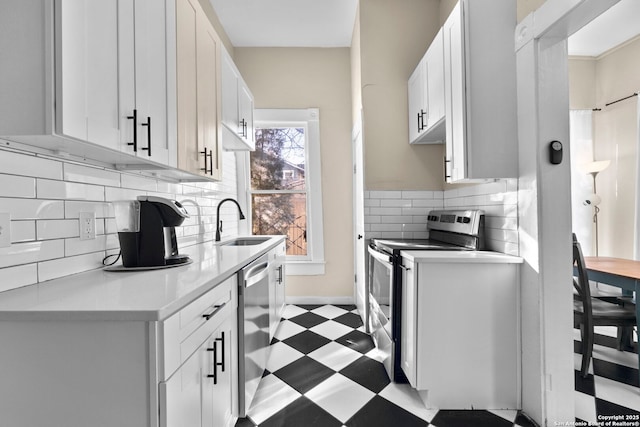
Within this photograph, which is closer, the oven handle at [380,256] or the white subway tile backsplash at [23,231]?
the white subway tile backsplash at [23,231]

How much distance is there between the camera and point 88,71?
0.96 m

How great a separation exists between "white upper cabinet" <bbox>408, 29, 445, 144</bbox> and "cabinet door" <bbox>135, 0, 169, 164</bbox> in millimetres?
1665

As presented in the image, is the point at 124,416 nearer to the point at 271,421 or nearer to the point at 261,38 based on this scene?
the point at 271,421

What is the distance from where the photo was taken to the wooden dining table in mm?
1870

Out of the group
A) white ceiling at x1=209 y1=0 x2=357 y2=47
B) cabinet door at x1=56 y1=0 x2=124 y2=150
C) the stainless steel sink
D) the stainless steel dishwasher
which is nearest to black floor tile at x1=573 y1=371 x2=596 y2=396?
the stainless steel dishwasher

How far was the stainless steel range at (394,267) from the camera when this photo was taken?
1.92 m

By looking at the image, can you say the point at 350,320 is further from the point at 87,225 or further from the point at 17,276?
the point at 17,276

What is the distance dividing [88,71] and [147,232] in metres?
0.65

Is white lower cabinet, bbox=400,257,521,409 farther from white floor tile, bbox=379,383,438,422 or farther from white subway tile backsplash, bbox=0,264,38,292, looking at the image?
white subway tile backsplash, bbox=0,264,38,292

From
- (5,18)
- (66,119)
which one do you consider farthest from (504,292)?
(5,18)

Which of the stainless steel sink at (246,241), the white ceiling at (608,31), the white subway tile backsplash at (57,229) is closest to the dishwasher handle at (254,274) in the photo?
the white subway tile backsplash at (57,229)

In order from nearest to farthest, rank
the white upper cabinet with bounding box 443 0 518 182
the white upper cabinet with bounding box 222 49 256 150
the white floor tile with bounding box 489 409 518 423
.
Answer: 1. the white floor tile with bounding box 489 409 518 423
2. the white upper cabinet with bounding box 443 0 518 182
3. the white upper cabinet with bounding box 222 49 256 150

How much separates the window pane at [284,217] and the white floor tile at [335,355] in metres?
1.35

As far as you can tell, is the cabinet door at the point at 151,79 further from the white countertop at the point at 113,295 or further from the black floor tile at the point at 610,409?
the black floor tile at the point at 610,409
